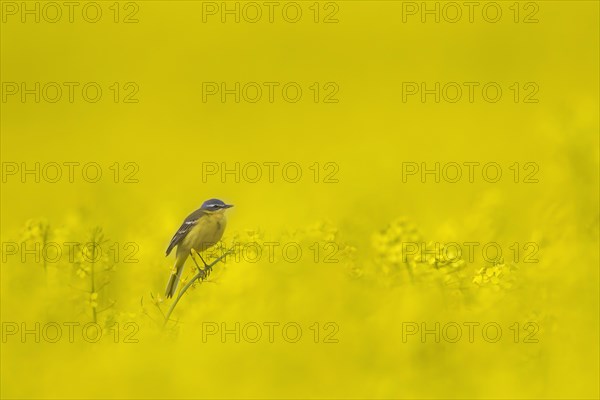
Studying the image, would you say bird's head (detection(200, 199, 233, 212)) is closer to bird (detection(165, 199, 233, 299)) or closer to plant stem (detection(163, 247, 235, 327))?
bird (detection(165, 199, 233, 299))

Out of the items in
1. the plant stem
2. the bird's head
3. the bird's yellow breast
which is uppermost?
the bird's head

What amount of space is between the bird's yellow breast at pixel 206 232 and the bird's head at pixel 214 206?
0.04m

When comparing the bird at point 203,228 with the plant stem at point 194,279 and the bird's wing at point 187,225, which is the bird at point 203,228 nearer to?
the bird's wing at point 187,225

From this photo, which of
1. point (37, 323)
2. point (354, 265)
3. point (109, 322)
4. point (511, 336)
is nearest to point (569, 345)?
point (511, 336)

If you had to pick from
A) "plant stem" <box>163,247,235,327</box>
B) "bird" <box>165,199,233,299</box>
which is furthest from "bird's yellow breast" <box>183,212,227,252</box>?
"plant stem" <box>163,247,235,327</box>

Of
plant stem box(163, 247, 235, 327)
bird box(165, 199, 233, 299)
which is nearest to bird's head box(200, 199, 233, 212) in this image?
bird box(165, 199, 233, 299)

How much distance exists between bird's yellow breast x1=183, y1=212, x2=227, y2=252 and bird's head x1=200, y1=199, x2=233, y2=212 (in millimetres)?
38

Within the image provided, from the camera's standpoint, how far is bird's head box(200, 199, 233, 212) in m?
6.10

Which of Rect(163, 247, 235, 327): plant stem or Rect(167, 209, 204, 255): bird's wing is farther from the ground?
Rect(167, 209, 204, 255): bird's wing

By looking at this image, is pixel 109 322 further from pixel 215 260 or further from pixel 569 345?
pixel 569 345

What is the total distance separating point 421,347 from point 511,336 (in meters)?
0.57

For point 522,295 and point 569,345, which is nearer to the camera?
point 569,345

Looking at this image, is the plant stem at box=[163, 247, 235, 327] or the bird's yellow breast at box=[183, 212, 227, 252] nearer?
the plant stem at box=[163, 247, 235, 327]

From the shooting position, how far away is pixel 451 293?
5.04 m
